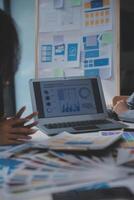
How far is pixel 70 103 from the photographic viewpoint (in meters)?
1.68

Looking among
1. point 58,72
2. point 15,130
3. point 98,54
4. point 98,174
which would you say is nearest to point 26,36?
point 58,72

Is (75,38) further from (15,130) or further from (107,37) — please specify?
(15,130)

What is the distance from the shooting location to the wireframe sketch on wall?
2.81m

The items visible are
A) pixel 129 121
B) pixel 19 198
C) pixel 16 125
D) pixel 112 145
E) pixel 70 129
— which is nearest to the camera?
pixel 19 198

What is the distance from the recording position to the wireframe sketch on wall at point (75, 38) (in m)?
2.81

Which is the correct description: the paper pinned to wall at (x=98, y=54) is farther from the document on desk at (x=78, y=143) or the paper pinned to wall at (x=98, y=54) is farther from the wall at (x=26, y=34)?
the document on desk at (x=78, y=143)

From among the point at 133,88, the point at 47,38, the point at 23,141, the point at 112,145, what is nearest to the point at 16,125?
the point at 23,141

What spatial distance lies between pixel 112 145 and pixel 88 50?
6.14 ft

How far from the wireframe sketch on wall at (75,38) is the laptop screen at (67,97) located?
1.10 metres

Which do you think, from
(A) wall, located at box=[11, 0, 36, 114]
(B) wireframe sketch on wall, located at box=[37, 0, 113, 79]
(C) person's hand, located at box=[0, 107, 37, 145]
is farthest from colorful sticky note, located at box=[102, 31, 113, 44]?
(C) person's hand, located at box=[0, 107, 37, 145]

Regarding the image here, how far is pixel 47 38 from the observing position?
121 inches

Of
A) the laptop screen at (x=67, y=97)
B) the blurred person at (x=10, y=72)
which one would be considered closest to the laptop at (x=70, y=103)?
the laptop screen at (x=67, y=97)

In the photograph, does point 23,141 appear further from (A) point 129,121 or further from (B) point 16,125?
(A) point 129,121

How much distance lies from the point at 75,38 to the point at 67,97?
1369mm
